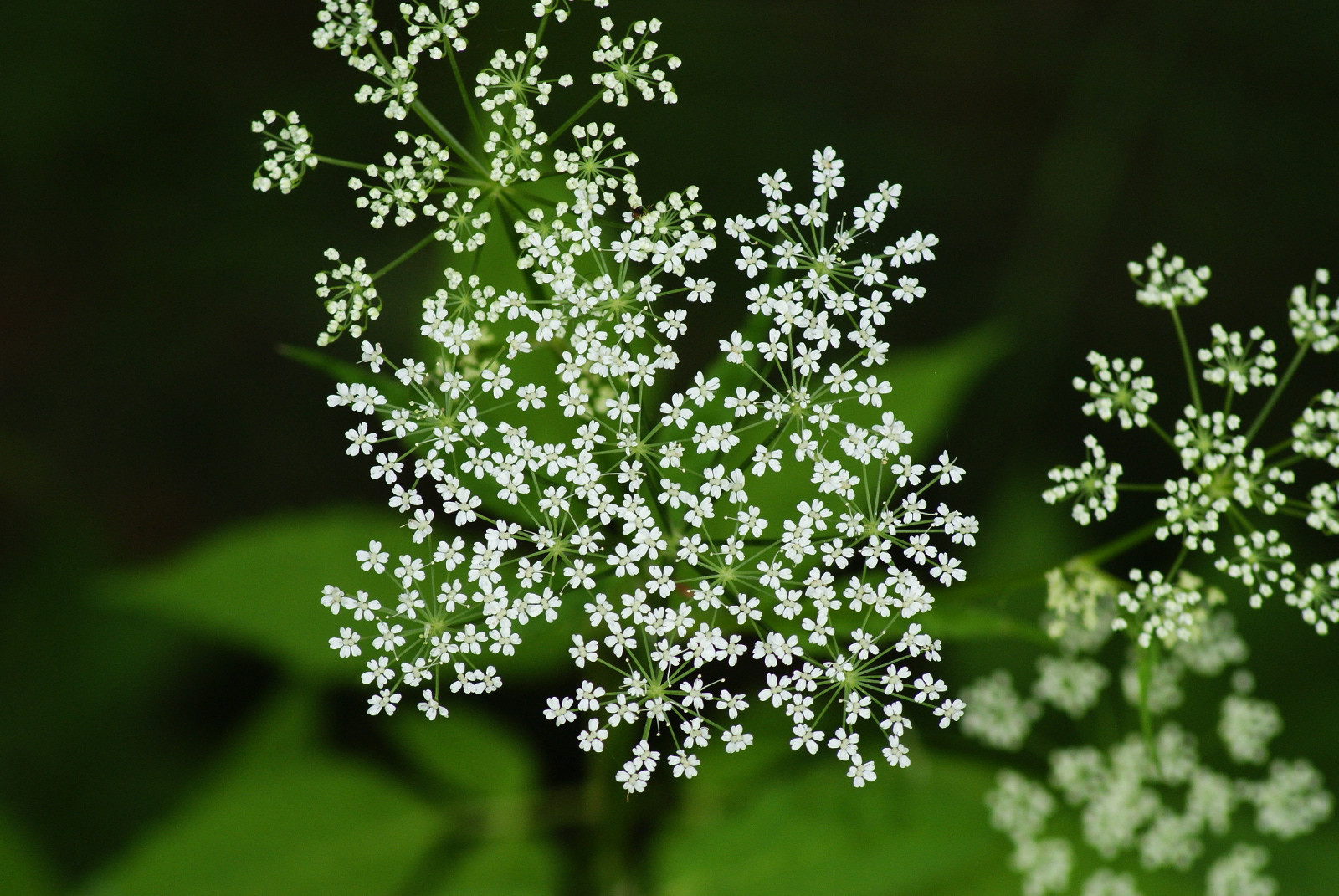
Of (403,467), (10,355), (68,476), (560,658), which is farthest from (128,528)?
(403,467)

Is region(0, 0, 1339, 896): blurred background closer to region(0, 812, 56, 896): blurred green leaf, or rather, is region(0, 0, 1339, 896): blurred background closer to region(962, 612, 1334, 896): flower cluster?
region(0, 812, 56, 896): blurred green leaf

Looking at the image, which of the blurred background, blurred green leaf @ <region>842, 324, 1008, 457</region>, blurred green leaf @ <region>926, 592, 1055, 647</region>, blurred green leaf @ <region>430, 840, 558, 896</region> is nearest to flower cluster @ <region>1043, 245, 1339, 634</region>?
blurred green leaf @ <region>926, 592, 1055, 647</region>

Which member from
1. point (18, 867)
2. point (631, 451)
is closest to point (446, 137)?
point (631, 451)

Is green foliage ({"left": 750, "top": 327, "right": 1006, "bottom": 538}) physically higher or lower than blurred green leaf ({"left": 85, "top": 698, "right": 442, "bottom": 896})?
higher

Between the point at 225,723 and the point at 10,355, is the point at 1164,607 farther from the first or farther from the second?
the point at 10,355

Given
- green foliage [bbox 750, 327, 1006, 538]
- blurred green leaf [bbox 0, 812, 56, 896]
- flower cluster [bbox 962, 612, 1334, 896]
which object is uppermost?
green foliage [bbox 750, 327, 1006, 538]

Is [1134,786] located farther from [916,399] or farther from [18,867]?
[18,867]
